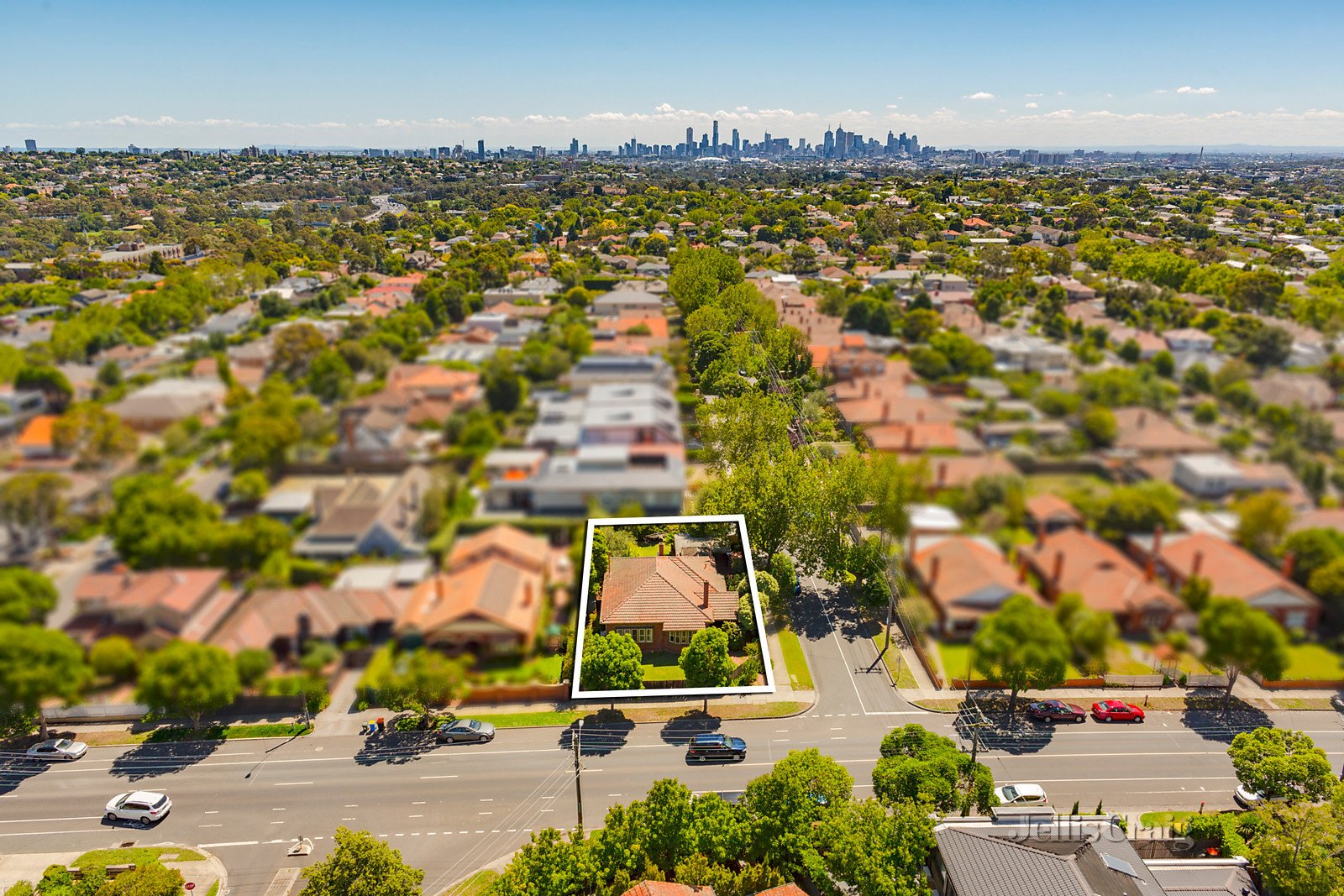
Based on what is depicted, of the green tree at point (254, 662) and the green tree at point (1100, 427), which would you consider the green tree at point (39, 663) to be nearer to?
the green tree at point (254, 662)

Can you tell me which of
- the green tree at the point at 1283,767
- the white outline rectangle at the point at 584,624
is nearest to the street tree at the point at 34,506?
the white outline rectangle at the point at 584,624

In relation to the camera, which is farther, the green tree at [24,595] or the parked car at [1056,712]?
the parked car at [1056,712]

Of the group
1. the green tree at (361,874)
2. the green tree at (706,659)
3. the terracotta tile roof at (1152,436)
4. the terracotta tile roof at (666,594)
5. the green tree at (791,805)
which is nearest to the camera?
the terracotta tile roof at (1152,436)

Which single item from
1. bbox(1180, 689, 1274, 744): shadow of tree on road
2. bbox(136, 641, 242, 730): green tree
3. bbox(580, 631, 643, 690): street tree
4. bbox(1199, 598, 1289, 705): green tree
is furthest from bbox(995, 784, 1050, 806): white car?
bbox(136, 641, 242, 730): green tree

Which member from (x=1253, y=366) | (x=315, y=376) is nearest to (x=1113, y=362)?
(x=1253, y=366)

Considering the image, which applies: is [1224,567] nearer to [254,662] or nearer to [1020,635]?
[1020,635]

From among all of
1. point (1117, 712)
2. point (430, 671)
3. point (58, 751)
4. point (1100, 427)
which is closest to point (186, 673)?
point (430, 671)
